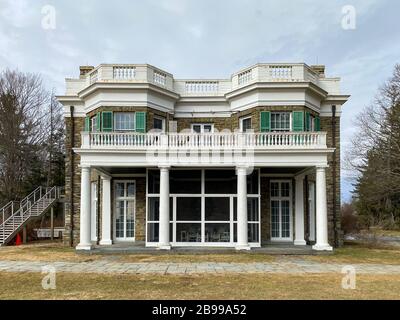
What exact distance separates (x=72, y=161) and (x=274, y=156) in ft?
32.3

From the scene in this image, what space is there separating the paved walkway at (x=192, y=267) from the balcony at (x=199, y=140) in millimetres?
4802

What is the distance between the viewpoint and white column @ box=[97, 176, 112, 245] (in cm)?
1819

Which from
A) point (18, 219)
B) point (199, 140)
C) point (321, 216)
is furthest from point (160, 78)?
point (18, 219)

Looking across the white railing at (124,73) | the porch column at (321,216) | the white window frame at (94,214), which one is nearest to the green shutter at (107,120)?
the white railing at (124,73)

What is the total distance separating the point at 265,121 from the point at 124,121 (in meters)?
6.42

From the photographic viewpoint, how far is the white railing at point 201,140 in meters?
16.0

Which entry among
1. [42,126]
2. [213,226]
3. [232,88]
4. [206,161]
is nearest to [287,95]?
[232,88]

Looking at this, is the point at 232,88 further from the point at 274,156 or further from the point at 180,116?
the point at 274,156

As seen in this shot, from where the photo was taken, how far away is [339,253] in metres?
15.9

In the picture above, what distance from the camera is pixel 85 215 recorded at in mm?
15727

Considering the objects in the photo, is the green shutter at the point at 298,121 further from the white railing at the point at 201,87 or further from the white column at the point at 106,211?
the white column at the point at 106,211

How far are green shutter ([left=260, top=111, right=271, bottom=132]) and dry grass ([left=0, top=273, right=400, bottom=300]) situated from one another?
8.13 metres

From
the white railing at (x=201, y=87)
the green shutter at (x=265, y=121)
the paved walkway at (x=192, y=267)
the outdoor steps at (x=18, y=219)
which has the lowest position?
the paved walkway at (x=192, y=267)
